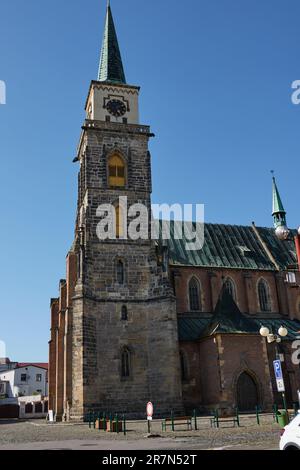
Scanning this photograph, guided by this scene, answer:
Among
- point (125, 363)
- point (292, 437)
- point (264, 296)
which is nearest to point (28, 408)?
point (125, 363)

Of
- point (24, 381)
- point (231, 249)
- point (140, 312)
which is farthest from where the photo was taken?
point (24, 381)

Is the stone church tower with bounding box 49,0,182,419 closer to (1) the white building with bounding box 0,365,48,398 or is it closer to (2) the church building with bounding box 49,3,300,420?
(2) the church building with bounding box 49,3,300,420

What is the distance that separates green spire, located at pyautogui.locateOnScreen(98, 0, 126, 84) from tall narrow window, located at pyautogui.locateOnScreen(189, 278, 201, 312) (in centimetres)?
1839

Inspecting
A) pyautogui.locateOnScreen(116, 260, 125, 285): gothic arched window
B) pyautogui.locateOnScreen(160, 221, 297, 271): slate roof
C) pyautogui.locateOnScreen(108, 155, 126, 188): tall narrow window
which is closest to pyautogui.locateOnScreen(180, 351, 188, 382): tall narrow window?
pyautogui.locateOnScreen(116, 260, 125, 285): gothic arched window

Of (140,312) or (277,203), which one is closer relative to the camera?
(140,312)

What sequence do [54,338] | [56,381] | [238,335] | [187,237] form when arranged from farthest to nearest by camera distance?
[187,237], [54,338], [56,381], [238,335]

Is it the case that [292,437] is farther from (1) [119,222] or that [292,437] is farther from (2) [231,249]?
(2) [231,249]

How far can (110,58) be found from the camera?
44.1m

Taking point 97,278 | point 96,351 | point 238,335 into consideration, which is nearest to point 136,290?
point 97,278

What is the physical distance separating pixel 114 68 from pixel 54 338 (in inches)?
941

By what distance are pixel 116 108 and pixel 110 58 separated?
6.21 m

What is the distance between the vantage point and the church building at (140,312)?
3341cm
